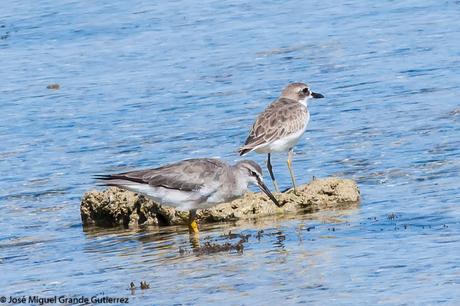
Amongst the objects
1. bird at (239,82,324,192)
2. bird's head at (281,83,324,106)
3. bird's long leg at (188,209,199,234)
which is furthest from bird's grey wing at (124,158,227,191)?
bird's head at (281,83,324,106)

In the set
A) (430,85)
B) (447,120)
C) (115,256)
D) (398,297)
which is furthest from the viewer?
(430,85)

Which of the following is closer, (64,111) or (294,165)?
(294,165)

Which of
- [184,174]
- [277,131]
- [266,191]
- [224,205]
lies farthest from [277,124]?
[184,174]

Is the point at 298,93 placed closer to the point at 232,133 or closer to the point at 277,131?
the point at 277,131

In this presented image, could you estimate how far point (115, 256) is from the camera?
12000 mm

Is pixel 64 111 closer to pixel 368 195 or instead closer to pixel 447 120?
pixel 447 120

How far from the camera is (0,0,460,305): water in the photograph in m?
10.7

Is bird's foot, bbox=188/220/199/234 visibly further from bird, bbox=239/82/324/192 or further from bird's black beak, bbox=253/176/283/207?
bird, bbox=239/82/324/192

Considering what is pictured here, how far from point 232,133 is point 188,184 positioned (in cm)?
549

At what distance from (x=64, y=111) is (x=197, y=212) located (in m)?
8.02

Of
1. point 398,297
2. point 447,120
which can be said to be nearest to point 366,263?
point 398,297

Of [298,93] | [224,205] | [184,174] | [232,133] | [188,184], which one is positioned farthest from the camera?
[232,133]

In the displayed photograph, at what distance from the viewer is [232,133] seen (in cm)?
1822

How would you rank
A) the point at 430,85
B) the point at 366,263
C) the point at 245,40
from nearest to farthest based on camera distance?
the point at 366,263 < the point at 430,85 < the point at 245,40
